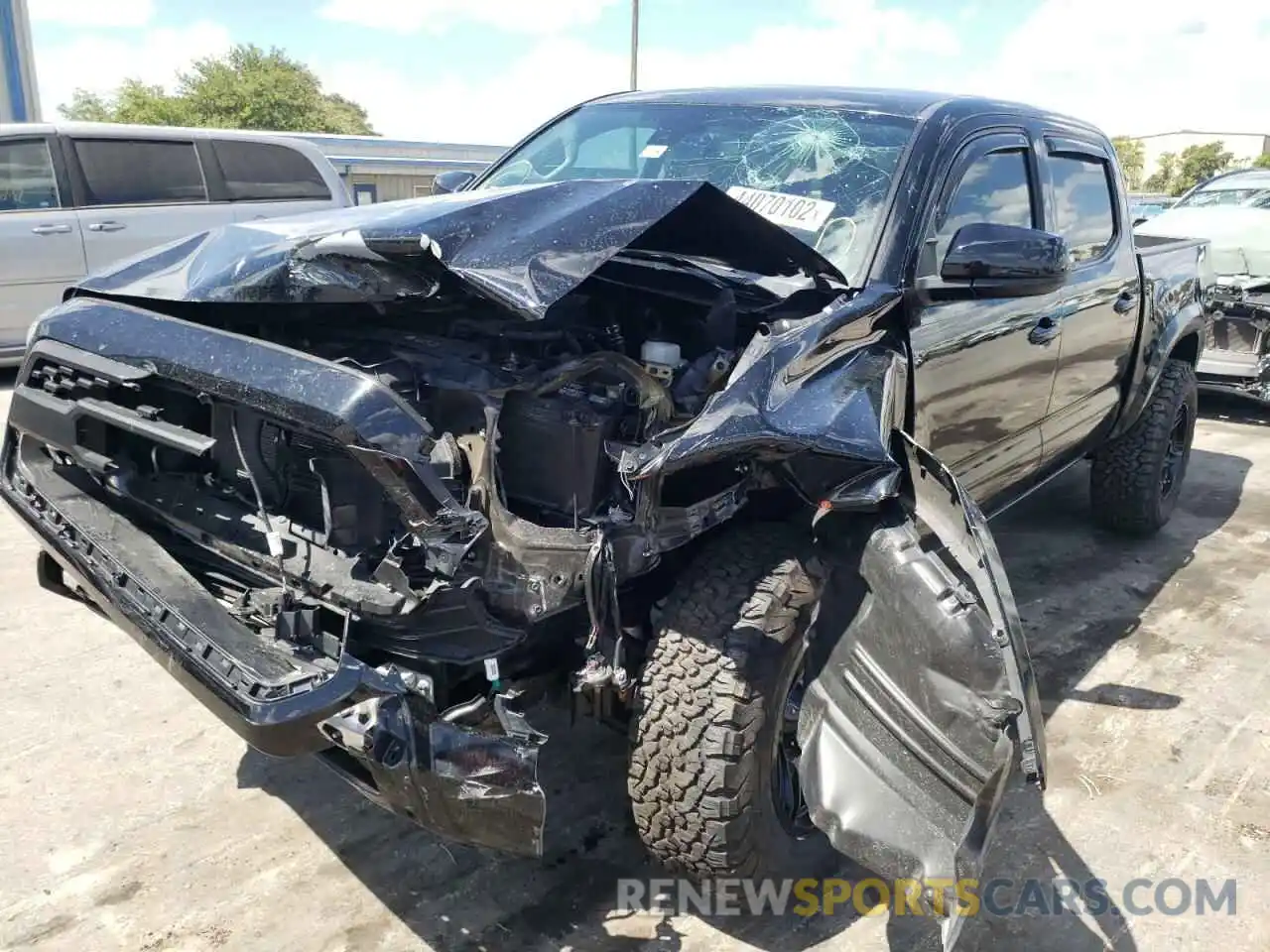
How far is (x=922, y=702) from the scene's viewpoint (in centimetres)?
217

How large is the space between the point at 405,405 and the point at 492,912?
1267 millimetres

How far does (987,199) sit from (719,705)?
2065mm

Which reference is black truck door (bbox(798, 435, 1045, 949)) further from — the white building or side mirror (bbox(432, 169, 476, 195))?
the white building

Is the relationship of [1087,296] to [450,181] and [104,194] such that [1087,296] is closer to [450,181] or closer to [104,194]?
[450,181]

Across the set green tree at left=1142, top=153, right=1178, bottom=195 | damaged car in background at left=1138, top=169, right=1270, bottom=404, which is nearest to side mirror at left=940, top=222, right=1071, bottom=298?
damaged car in background at left=1138, top=169, right=1270, bottom=404

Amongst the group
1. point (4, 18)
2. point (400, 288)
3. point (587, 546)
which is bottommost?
point (587, 546)

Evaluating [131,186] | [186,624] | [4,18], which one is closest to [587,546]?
[186,624]

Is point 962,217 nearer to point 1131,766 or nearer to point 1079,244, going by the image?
point 1079,244

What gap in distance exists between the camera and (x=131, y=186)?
25.3ft

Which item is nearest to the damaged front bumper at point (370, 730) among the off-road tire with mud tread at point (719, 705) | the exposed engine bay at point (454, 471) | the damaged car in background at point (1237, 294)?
A: the exposed engine bay at point (454, 471)

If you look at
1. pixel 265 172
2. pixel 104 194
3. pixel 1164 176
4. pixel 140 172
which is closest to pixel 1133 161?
pixel 1164 176

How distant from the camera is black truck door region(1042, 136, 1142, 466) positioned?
12.6 feet

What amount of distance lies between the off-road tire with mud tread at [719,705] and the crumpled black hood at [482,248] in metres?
0.76

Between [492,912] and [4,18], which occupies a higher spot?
[4,18]
